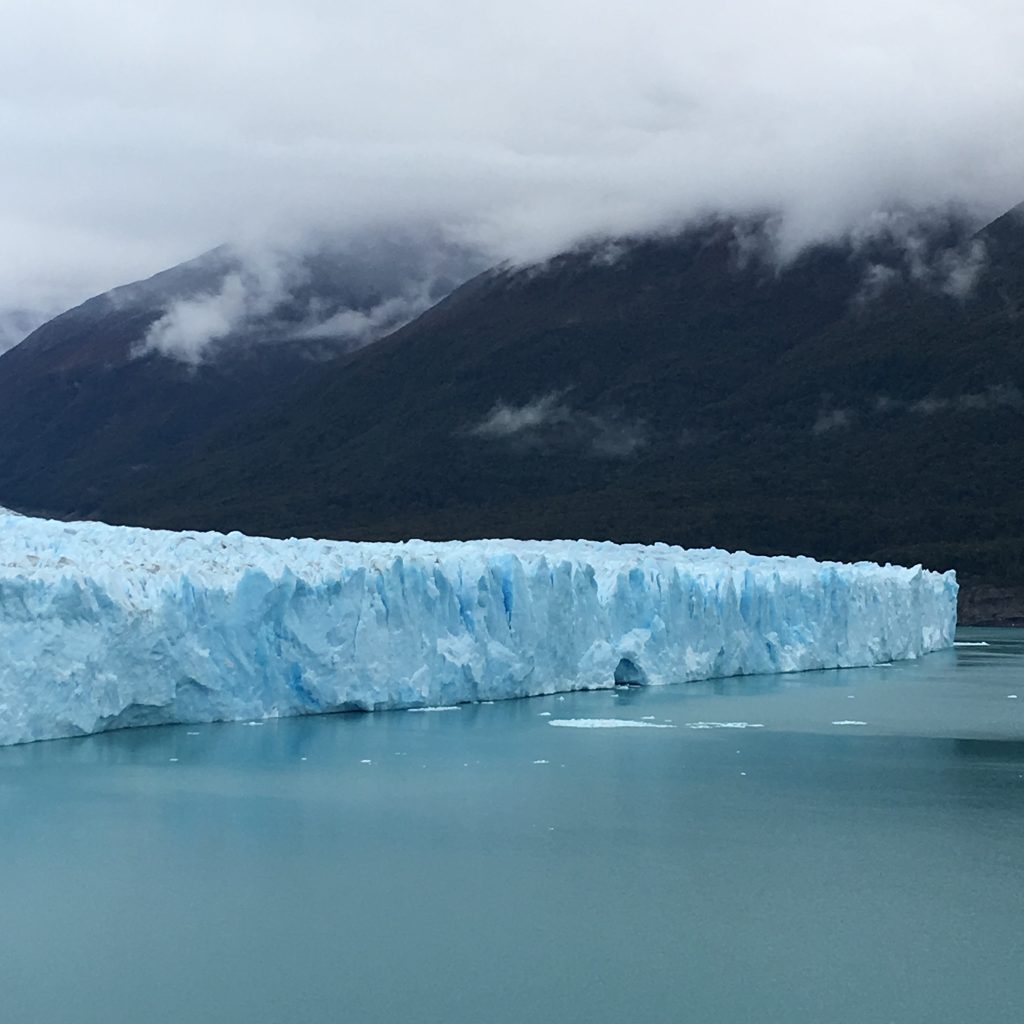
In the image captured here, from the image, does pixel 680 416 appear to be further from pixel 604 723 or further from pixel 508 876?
pixel 508 876

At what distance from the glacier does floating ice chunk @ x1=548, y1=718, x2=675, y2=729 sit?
147 centimetres

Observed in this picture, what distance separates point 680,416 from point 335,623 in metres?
38.8

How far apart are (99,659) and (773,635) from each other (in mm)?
10171

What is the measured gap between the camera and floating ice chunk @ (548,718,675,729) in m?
14.2

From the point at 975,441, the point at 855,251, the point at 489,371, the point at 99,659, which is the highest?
the point at 855,251

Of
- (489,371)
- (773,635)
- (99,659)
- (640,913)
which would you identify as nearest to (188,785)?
(99,659)

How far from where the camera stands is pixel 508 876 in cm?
833

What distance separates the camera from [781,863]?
8.69 meters

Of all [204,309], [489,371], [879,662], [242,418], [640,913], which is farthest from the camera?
[204,309]

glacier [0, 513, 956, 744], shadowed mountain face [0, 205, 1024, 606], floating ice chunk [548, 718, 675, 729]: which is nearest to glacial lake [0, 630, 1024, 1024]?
floating ice chunk [548, 718, 675, 729]

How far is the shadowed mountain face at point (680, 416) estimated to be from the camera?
140 ft

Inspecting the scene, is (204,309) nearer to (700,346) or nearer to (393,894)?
(700,346)

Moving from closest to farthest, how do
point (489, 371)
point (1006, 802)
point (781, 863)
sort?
1. point (781, 863)
2. point (1006, 802)
3. point (489, 371)

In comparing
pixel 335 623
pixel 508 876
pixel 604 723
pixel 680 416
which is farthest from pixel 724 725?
pixel 680 416
